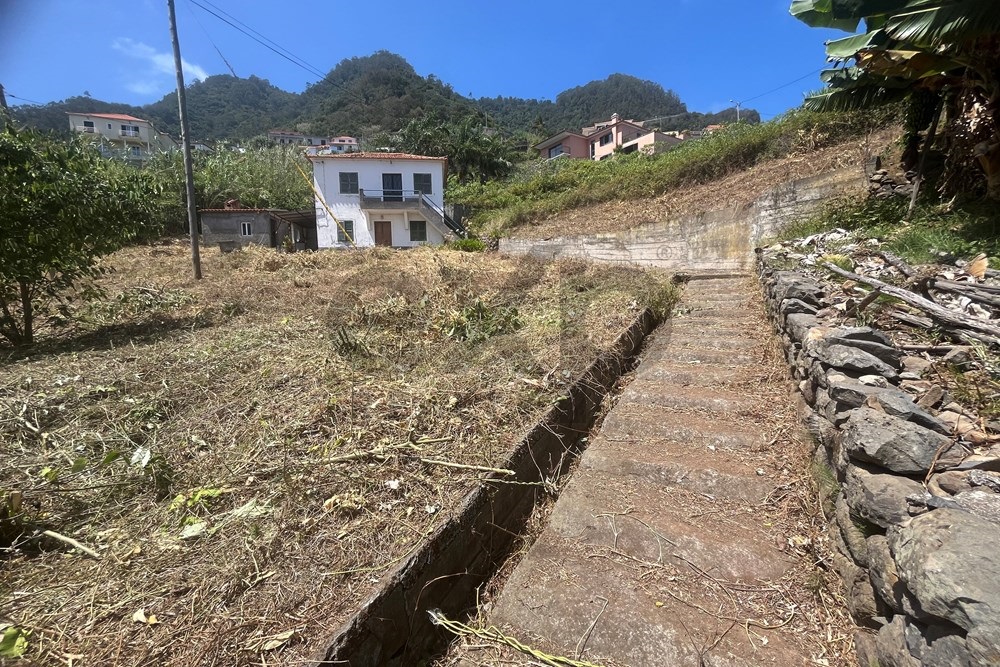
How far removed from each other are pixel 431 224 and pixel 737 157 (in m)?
16.1

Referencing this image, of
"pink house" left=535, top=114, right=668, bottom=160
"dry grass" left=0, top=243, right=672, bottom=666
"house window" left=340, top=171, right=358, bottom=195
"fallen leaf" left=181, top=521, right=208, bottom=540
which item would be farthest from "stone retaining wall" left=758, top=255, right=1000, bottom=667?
"pink house" left=535, top=114, right=668, bottom=160

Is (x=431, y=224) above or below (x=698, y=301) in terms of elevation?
above

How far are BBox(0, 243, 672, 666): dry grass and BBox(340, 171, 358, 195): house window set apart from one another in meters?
20.3

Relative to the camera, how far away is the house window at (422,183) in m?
23.9

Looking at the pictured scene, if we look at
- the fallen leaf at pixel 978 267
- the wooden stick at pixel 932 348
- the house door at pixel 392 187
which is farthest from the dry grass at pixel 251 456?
the house door at pixel 392 187

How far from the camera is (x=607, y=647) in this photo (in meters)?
1.69

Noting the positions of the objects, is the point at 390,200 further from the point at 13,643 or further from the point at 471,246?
the point at 13,643

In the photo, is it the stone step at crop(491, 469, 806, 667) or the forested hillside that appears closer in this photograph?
the stone step at crop(491, 469, 806, 667)

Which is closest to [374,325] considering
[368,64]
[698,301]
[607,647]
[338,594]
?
[338,594]

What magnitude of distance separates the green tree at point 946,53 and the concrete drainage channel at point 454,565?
5.21 metres

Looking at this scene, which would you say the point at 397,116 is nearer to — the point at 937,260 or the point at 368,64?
the point at 368,64

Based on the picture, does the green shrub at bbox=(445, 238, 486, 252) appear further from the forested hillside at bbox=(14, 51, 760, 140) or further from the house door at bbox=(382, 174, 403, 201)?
the forested hillside at bbox=(14, 51, 760, 140)

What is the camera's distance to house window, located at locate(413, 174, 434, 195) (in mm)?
23891

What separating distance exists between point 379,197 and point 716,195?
18.4 meters
